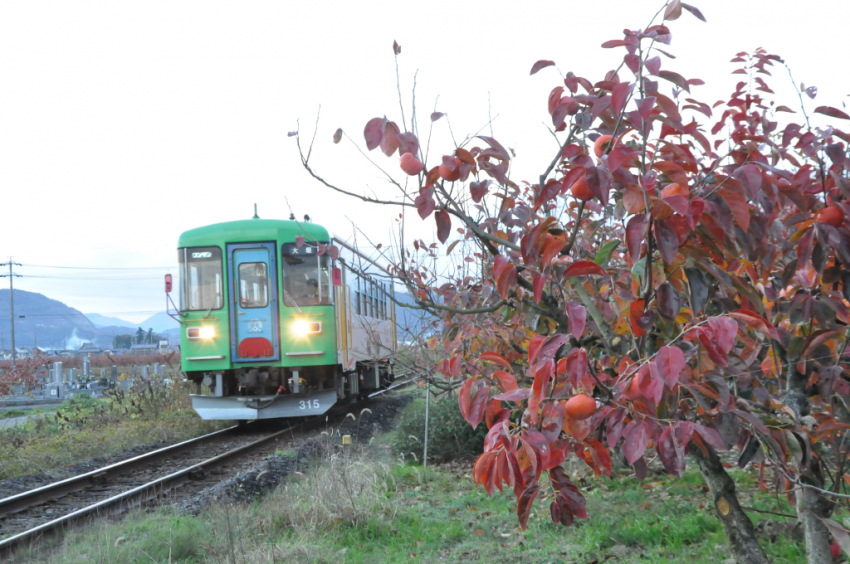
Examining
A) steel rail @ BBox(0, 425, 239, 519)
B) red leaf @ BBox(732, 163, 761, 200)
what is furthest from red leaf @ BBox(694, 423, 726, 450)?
steel rail @ BBox(0, 425, 239, 519)

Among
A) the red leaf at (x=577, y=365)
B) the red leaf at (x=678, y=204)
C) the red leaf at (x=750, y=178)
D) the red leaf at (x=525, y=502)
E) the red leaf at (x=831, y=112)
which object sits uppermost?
the red leaf at (x=831, y=112)

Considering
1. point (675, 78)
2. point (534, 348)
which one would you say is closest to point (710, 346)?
point (534, 348)

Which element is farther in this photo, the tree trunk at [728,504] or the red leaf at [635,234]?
the tree trunk at [728,504]

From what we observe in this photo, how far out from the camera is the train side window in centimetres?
1023

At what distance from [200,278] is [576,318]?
9.38m

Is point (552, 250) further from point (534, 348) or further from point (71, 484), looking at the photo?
point (71, 484)

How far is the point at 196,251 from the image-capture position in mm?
10211

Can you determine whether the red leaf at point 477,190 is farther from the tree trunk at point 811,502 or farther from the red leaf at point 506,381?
the tree trunk at point 811,502

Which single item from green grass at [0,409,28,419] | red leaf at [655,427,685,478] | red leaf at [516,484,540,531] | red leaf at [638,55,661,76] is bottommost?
green grass at [0,409,28,419]

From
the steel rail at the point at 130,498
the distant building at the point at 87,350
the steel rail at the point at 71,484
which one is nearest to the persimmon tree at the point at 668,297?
the steel rail at the point at 130,498

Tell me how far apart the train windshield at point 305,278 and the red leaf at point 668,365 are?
889cm

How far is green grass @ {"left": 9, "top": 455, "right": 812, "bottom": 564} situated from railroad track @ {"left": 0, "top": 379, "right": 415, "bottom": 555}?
49cm

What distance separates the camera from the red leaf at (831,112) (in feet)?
6.61

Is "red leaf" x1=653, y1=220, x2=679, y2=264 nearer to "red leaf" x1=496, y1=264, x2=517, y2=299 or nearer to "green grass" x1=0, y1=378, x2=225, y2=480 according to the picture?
"red leaf" x1=496, y1=264, x2=517, y2=299
